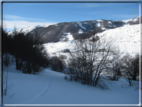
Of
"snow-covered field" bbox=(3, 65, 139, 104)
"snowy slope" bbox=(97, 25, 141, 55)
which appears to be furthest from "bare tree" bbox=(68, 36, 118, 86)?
"snowy slope" bbox=(97, 25, 141, 55)

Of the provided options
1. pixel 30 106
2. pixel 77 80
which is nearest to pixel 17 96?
pixel 30 106

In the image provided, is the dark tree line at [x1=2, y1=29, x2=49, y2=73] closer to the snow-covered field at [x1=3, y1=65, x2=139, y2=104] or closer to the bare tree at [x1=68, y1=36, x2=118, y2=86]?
the snow-covered field at [x1=3, y1=65, x2=139, y2=104]

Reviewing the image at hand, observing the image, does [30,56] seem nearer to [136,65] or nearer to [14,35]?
[14,35]

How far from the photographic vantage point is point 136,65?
17953 millimetres

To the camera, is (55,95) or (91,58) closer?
(55,95)

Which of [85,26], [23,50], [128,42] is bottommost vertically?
[23,50]

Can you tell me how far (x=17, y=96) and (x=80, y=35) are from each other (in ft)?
26.3

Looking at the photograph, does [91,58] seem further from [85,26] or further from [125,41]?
[125,41]

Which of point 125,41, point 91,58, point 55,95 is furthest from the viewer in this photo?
point 125,41

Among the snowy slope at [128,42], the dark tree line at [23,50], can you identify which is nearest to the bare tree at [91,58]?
the dark tree line at [23,50]

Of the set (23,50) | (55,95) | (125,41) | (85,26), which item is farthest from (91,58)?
(125,41)

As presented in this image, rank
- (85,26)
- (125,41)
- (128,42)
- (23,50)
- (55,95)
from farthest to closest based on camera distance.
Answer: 1. (125,41)
2. (128,42)
3. (23,50)
4. (85,26)
5. (55,95)

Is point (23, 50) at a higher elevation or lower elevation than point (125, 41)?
lower

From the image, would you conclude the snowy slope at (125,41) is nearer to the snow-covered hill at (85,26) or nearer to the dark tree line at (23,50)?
the snow-covered hill at (85,26)
